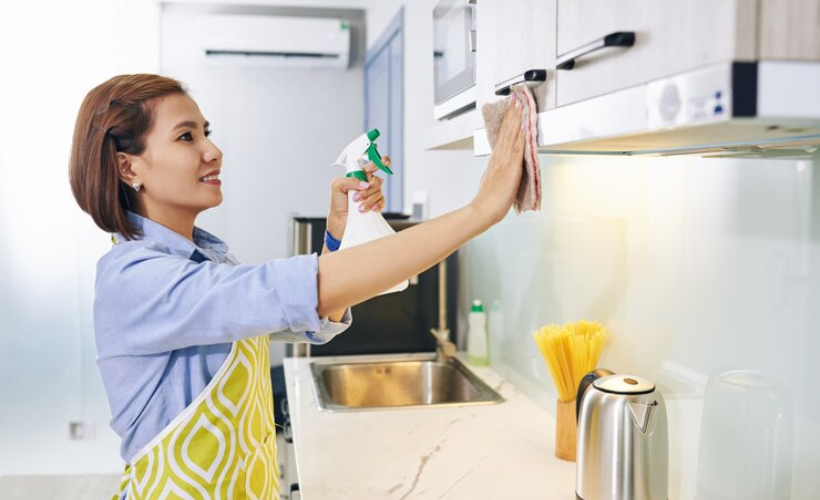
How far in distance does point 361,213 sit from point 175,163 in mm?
306

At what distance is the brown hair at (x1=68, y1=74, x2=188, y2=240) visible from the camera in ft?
3.79

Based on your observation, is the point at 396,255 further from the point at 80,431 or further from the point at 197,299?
the point at 80,431

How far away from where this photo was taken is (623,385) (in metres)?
1.16

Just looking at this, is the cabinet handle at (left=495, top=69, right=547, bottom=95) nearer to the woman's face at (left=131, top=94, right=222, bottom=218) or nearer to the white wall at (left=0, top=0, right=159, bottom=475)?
the woman's face at (left=131, top=94, right=222, bottom=218)

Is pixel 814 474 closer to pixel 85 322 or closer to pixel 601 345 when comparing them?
pixel 601 345

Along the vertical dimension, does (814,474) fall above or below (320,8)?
below

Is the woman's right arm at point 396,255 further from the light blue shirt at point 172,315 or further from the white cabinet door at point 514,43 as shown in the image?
the white cabinet door at point 514,43

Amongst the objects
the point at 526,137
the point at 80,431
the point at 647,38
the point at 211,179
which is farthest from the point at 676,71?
the point at 80,431

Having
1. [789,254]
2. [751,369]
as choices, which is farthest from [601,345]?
[789,254]

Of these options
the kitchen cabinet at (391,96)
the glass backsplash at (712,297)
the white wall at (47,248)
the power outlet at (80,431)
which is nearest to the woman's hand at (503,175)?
the glass backsplash at (712,297)

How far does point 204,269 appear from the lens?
3.16 feet

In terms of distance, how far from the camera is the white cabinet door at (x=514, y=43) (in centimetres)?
94

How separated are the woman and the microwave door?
0.39 meters

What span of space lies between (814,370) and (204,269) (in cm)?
76
